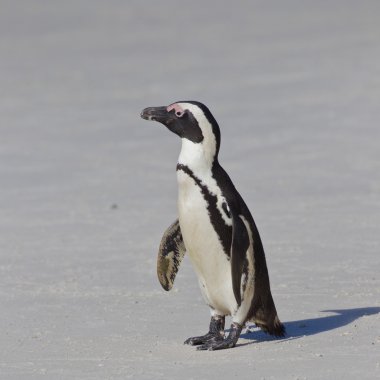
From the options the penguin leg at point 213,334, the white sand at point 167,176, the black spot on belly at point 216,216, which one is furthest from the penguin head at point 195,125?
the white sand at point 167,176

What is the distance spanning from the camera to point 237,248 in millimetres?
6199

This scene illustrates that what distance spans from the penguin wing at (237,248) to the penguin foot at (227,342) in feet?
0.59

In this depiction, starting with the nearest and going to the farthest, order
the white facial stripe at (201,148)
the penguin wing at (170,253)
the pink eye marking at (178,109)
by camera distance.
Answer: the white facial stripe at (201,148) → the pink eye marking at (178,109) → the penguin wing at (170,253)

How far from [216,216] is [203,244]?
0.14 m

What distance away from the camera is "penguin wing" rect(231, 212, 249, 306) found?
619 cm

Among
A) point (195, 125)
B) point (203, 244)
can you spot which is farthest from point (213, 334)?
point (195, 125)

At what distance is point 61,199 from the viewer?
36.7ft

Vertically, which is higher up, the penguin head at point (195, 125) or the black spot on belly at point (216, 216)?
the penguin head at point (195, 125)

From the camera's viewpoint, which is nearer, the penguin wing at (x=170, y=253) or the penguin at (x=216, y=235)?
the penguin at (x=216, y=235)

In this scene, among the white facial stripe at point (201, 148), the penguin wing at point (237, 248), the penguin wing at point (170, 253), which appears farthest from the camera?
the penguin wing at point (170, 253)

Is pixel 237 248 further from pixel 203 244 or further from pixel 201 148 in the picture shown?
pixel 201 148

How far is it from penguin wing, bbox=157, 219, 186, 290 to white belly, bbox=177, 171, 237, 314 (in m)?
0.32

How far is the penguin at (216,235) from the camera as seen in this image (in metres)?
6.24

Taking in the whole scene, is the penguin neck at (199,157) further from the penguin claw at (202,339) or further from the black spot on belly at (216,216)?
the penguin claw at (202,339)
